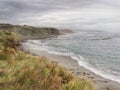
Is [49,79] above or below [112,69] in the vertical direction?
above

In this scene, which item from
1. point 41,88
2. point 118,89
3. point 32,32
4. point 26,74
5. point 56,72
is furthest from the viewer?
point 32,32

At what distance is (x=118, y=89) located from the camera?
1581 centimetres

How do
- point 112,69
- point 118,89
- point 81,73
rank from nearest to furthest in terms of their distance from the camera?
point 118,89
point 81,73
point 112,69

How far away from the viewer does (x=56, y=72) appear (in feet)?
44.5

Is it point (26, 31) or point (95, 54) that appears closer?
point (95, 54)

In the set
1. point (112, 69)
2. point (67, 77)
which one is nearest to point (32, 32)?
point (112, 69)

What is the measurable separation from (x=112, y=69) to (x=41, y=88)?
1501 centimetres

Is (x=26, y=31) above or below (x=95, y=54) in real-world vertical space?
below

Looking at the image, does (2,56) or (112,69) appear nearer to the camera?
(2,56)

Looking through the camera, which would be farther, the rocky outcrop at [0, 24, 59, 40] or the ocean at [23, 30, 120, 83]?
the rocky outcrop at [0, 24, 59, 40]

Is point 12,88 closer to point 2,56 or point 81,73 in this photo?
point 2,56

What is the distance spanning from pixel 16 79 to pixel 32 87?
106 cm

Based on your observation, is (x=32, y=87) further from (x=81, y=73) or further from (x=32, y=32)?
(x=32, y=32)

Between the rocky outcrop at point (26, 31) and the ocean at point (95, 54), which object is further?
the rocky outcrop at point (26, 31)
